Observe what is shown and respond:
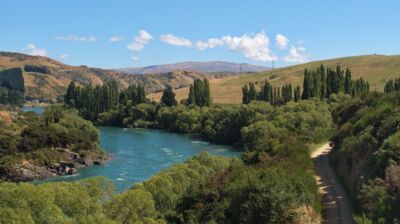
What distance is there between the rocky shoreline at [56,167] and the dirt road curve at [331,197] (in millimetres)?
46614

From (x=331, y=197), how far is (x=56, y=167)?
58220 mm

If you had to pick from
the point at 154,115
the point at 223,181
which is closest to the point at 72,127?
the point at 154,115

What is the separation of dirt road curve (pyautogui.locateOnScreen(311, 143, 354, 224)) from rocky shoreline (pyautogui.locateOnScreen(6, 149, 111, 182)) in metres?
46.6

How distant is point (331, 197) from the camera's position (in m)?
38.7

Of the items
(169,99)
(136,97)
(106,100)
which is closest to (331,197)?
(169,99)

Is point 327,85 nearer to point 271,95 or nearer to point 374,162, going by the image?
point 271,95

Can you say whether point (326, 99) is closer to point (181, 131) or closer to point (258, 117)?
point (258, 117)

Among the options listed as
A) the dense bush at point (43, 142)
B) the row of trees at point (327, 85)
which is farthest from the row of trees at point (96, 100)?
the row of trees at point (327, 85)

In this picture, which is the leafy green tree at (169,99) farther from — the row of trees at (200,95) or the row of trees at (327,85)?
the row of trees at (327,85)

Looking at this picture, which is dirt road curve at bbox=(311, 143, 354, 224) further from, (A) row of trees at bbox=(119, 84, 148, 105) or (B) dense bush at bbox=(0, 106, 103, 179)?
(A) row of trees at bbox=(119, 84, 148, 105)

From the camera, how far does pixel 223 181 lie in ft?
134

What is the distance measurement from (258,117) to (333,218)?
8811 centimetres

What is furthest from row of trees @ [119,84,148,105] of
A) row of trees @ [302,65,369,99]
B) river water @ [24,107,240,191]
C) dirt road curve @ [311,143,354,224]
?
dirt road curve @ [311,143,354,224]

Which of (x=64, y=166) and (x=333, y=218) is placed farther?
(x=64, y=166)
